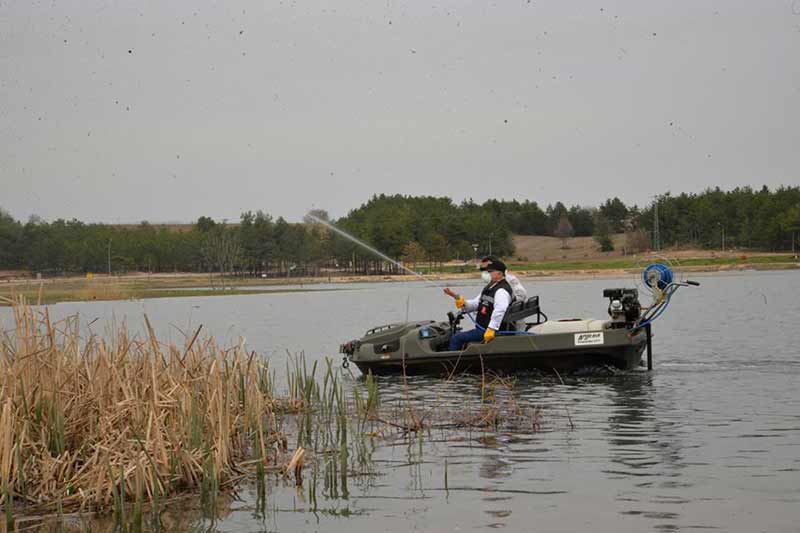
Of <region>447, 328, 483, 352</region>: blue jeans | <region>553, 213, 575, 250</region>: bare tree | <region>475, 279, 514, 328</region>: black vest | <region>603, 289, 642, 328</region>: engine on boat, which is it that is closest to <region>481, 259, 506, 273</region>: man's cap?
<region>475, 279, 514, 328</region>: black vest

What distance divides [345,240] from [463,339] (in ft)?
285

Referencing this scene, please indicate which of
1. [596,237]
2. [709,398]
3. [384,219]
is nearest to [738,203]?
[596,237]

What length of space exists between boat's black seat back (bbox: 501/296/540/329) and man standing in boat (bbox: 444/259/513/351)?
343mm

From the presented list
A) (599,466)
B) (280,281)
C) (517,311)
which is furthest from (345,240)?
(599,466)

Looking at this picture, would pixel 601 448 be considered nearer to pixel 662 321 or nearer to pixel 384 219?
pixel 662 321

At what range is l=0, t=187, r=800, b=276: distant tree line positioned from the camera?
102188mm

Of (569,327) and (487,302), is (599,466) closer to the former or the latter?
(487,302)

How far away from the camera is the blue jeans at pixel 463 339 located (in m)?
15.7

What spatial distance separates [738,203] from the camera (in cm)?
11500

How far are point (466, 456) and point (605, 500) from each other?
2003mm

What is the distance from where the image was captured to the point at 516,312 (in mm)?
16000

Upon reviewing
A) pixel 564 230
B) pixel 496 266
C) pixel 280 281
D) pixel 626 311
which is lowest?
pixel 626 311

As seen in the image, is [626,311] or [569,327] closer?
[569,327]

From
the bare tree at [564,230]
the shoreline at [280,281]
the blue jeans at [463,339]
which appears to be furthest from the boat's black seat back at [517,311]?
the bare tree at [564,230]
